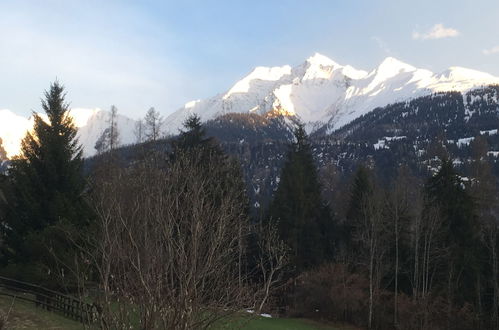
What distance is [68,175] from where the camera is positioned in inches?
995

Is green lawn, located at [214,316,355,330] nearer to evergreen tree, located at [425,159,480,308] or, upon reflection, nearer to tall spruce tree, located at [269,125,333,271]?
tall spruce tree, located at [269,125,333,271]

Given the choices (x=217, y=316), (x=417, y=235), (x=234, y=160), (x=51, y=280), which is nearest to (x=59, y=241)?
(x=51, y=280)

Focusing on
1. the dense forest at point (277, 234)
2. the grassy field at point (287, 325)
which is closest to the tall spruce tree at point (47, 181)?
the dense forest at point (277, 234)

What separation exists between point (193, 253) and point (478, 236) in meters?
39.3

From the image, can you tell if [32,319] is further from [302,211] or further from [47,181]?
[302,211]

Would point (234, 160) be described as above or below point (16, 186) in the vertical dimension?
above

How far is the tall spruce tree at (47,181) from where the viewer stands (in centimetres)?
2269

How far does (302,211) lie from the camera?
1646 inches

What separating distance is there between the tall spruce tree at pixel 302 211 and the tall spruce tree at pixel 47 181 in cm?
2023

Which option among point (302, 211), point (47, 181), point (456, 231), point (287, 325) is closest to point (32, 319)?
point (47, 181)

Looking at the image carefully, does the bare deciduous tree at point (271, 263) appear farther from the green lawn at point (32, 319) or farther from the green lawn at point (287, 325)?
the green lawn at point (287, 325)

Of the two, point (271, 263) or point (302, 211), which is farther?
point (302, 211)

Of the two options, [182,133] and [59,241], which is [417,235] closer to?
[182,133]

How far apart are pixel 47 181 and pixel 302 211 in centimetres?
2344
